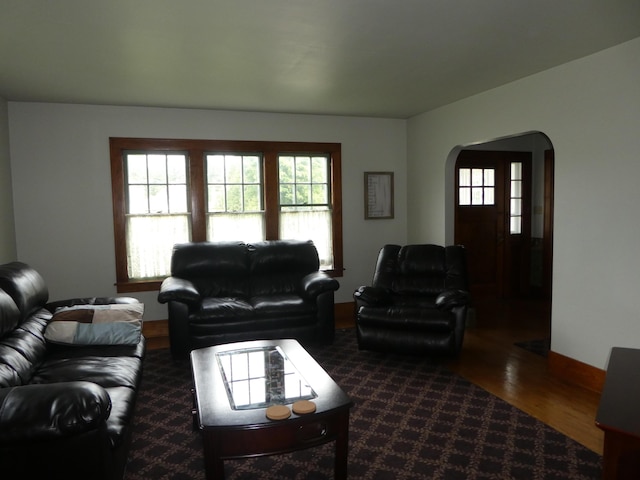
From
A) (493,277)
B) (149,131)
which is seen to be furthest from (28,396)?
(493,277)

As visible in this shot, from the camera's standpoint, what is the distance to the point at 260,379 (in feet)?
8.50

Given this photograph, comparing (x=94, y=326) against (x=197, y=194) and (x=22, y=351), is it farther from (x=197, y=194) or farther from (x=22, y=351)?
(x=197, y=194)

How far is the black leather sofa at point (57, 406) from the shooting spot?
176cm

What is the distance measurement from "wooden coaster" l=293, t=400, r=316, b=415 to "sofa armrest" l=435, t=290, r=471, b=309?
2.13 meters

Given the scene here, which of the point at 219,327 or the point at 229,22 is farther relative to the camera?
the point at 219,327

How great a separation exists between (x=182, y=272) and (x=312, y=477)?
2.83m

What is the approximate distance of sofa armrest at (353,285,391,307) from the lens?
13.9 feet

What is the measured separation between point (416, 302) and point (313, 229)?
5.66ft

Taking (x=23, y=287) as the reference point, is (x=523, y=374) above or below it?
below

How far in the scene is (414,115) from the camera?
577cm

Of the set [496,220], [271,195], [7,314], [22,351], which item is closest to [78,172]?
[271,195]

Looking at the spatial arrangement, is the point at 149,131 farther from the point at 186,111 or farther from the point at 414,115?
the point at 414,115

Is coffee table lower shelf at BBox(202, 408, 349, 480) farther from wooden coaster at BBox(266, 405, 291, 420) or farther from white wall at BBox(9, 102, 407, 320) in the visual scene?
white wall at BBox(9, 102, 407, 320)

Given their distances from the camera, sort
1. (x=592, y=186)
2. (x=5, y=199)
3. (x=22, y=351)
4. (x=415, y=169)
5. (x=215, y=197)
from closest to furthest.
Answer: (x=22, y=351) < (x=592, y=186) < (x=5, y=199) < (x=215, y=197) < (x=415, y=169)
